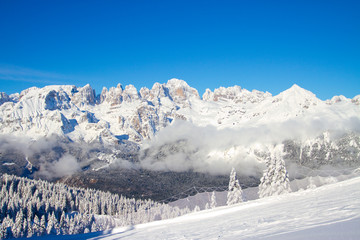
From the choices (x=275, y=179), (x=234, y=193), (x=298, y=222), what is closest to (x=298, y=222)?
(x=298, y=222)

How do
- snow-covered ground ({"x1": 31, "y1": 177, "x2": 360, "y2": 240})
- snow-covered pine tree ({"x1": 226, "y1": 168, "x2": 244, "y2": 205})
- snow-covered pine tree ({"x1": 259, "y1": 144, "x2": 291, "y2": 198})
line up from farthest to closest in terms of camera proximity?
snow-covered pine tree ({"x1": 226, "y1": 168, "x2": 244, "y2": 205}) → snow-covered pine tree ({"x1": 259, "y1": 144, "x2": 291, "y2": 198}) → snow-covered ground ({"x1": 31, "y1": 177, "x2": 360, "y2": 240})

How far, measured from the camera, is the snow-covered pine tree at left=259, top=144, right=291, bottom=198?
191 ft

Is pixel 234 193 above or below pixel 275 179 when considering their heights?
below

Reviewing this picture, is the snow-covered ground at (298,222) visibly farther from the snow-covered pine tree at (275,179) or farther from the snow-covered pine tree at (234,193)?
the snow-covered pine tree at (234,193)

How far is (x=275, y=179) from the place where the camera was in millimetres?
59656

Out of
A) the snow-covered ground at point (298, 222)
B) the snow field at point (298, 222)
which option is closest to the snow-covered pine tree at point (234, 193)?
the snow-covered ground at point (298, 222)

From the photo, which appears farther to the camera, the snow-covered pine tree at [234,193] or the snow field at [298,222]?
the snow-covered pine tree at [234,193]

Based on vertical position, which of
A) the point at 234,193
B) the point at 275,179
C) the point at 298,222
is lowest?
the point at 234,193

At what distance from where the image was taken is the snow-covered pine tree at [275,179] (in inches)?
2296

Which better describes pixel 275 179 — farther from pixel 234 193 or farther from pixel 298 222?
pixel 298 222

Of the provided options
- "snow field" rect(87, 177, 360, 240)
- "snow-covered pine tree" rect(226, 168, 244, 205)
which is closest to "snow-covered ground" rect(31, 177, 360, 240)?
"snow field" rect(87, 177, 360, 240)

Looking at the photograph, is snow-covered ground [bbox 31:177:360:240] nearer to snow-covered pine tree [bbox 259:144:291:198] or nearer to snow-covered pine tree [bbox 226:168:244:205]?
snow-covered pine tree [bbox 259:144:291:198]

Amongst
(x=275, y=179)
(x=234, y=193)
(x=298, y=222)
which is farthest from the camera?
(x=234, y=193)

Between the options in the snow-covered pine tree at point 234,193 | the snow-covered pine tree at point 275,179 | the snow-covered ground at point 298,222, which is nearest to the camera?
the snow-covered ground at point 298,222
